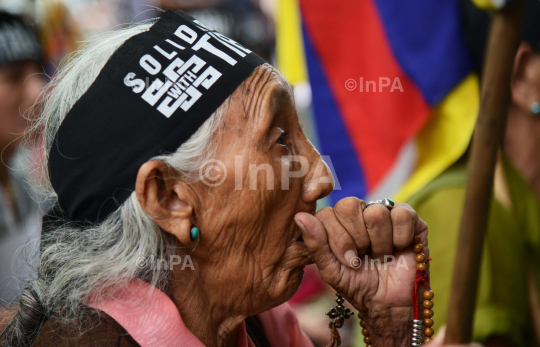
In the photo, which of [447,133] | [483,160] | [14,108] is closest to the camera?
[483,160]

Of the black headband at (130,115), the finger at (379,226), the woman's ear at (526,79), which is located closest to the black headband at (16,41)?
the black headband at (130,115)

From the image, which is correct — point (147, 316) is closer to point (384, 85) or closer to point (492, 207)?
point (492, 207)

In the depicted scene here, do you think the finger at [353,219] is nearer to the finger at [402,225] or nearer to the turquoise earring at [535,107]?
the finger at [402,225]

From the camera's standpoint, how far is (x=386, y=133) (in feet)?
10.8

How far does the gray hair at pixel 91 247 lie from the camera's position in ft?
5.11

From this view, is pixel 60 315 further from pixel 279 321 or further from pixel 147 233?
pixel 279 321

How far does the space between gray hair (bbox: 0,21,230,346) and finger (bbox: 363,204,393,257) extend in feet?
1.84

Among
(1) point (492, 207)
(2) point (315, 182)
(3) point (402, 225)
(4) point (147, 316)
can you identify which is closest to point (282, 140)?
(2) point (315, 182)

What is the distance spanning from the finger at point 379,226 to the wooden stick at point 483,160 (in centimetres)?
58

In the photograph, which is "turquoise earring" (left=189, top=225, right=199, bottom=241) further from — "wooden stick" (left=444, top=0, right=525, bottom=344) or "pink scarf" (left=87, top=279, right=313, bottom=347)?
"wooden stick" (left=444, top=0, right=525, bottom=344)

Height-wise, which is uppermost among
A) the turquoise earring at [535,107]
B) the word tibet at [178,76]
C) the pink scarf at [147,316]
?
the word tibet at [178,76]

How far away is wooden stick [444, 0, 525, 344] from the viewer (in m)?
0.87

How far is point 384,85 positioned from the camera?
3.25m

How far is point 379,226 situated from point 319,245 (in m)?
0.21
